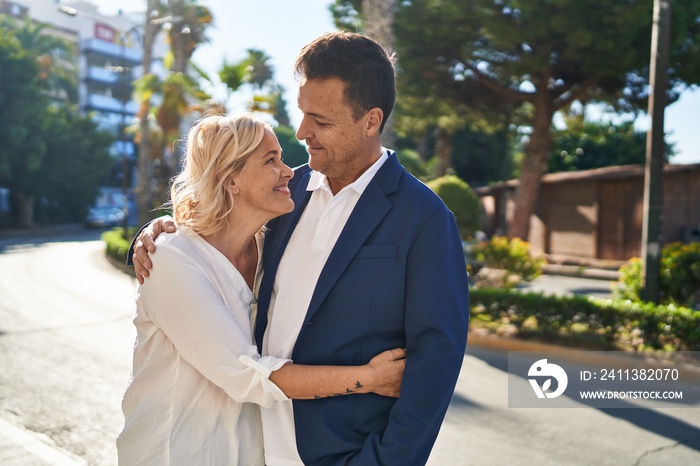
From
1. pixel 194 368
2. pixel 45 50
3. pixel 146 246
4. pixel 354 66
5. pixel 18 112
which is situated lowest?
pixel 194 368

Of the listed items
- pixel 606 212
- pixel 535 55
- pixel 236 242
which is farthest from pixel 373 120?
pixel 606 212

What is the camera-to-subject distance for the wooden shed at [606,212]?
22.5 meters

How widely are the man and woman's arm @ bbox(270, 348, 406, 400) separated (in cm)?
5

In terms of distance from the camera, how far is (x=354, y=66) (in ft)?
6.98

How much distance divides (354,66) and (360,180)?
0.36m

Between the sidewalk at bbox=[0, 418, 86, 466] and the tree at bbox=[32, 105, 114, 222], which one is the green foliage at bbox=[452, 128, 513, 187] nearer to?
the tree at bbox=[32, 105, 114, 222]

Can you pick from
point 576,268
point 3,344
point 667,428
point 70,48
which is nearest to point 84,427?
point 3,344

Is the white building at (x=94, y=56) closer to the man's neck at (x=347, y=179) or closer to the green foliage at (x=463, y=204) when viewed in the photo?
the green foliage at (x=463, y=204)

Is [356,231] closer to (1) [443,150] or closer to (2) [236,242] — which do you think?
(2) [236,242]

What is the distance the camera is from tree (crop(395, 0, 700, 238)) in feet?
67.5

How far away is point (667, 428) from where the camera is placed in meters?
6.29

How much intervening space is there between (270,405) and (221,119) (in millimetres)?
954

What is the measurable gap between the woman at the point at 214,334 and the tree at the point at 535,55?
1977 cm

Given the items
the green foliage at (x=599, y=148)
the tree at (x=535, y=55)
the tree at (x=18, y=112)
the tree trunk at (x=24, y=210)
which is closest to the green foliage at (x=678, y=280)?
the tree at (x=535, y=55)
